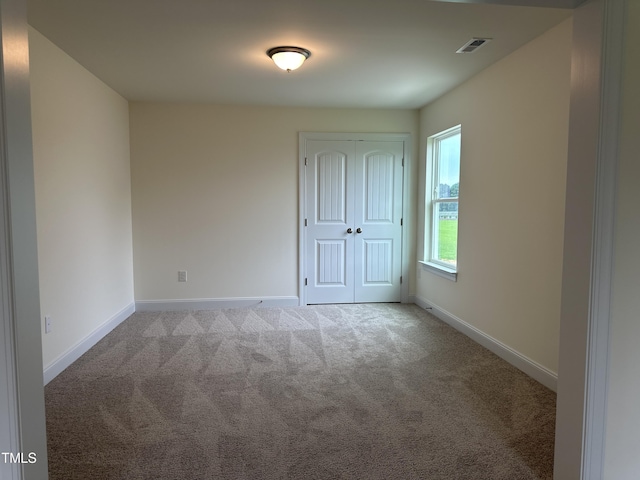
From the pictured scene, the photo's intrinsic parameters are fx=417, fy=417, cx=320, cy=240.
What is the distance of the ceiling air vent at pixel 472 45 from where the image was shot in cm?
300

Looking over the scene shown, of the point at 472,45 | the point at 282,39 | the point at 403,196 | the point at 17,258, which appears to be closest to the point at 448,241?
the point at 403,196

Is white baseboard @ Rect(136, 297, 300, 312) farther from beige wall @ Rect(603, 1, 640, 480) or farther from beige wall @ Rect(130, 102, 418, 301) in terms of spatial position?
beige wall @ Rect(603, 1, 640, 480)

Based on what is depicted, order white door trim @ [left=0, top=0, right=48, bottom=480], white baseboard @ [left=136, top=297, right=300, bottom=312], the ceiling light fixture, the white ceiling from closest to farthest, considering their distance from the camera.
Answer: white door trim @ [left=0, top=0, right=48, bottom=480]
the white ceiling
the ceiling light fixture
white baseboard @ [left=136, top=297, right=300, bottom=312]

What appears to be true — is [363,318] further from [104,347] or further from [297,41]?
[297,41]

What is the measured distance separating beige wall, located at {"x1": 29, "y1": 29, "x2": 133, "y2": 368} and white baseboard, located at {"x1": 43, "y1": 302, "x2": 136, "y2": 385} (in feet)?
0.13

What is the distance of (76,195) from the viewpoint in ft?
11.3

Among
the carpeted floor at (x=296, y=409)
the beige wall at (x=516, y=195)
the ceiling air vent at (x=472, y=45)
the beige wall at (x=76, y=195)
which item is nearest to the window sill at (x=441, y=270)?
the beige wall at (x=516, y=195)

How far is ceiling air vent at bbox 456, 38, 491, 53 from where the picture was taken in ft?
9.83

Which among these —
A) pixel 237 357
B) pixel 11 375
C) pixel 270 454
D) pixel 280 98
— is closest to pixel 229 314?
pixel 237 357

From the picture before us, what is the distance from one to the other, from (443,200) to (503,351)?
184cm

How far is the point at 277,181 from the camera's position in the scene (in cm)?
512

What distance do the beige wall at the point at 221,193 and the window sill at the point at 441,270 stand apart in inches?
62.9

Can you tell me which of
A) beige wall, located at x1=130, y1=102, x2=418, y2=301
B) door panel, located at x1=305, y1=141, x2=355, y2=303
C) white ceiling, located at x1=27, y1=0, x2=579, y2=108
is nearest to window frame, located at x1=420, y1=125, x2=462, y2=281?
beige wall, located at x1=130, y1=102, x2=418, y2=301

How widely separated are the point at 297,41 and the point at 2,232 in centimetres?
238
